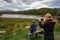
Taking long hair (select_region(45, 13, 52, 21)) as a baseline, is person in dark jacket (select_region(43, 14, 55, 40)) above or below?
below

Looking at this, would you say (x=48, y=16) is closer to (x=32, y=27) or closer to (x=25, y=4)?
(x=32, y=27)

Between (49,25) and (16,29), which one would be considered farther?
(16,29)

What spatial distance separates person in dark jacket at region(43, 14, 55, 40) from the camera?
2.76 m

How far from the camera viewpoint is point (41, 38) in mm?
2840

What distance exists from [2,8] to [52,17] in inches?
30.4

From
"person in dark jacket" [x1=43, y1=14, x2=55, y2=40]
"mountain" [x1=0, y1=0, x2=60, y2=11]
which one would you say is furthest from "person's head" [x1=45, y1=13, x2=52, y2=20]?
"mountain" [x1=0, y1=0, x2=60, y2=11]

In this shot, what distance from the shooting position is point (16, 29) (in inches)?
114

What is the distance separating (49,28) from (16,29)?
503 mm

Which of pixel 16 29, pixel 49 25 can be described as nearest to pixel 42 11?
pixel 49 25

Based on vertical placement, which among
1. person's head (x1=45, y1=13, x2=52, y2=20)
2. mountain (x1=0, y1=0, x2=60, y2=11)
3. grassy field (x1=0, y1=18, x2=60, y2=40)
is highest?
mountain (x1=0, y1=0, x2=60, y2=11)

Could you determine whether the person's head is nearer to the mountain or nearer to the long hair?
the long hair

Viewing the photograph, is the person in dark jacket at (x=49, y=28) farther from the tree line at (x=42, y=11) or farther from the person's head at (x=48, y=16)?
the tree line at (x=42, y=11)

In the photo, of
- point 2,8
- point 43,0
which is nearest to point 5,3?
point 2,8

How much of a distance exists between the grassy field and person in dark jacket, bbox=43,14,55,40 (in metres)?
0.08
